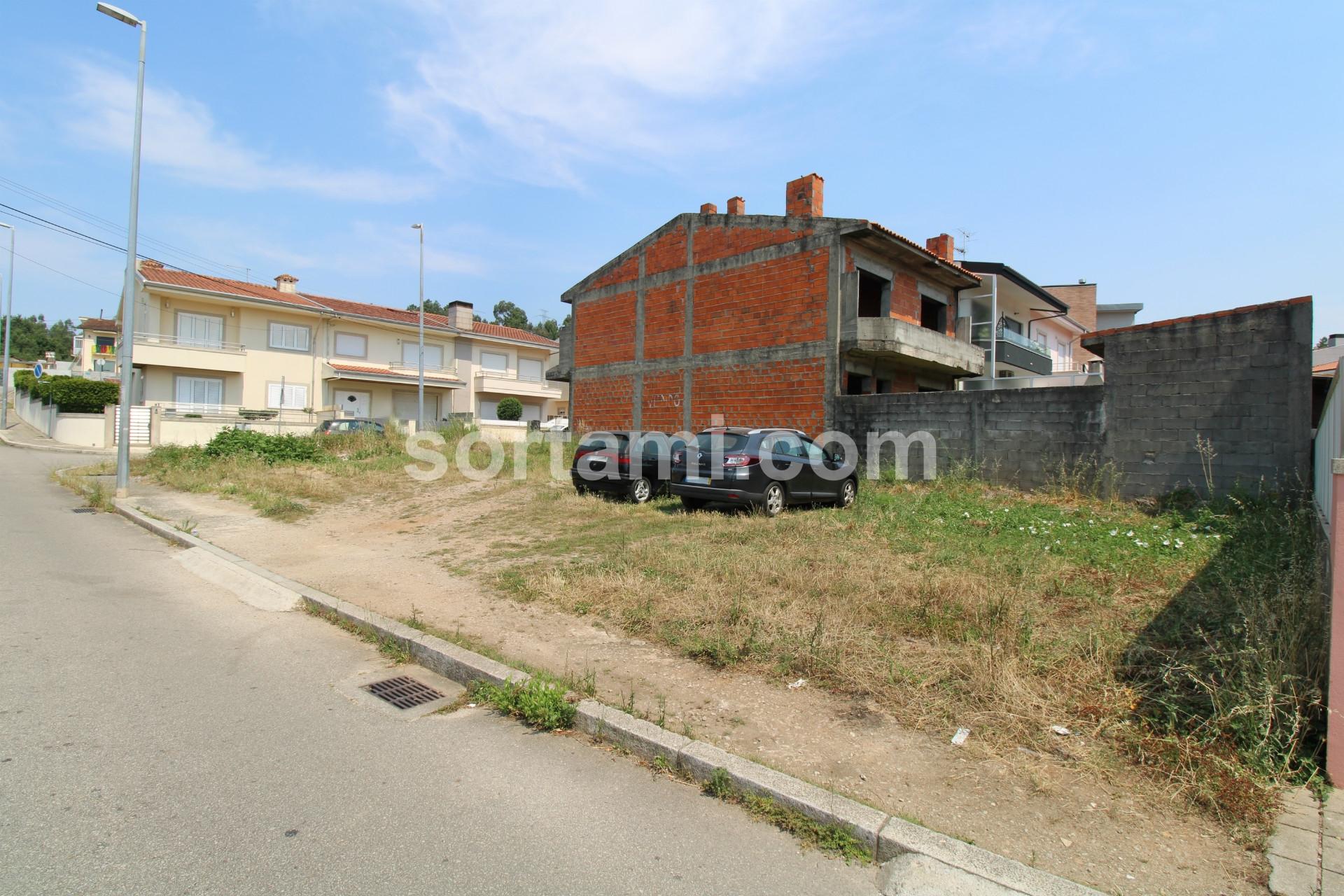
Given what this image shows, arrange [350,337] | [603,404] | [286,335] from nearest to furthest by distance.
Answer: [603,404] → [286,335] → [350,337]

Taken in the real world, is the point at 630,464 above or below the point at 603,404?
below

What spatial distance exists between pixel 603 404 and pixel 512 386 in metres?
19.3

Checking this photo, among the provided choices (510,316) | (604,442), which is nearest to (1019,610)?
(604,442)

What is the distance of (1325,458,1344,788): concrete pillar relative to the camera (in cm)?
322

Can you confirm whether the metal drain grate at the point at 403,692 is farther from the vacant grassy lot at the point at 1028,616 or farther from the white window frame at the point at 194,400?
the white window frame at the point at 194,400

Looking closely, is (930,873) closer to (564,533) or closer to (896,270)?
(564,533)

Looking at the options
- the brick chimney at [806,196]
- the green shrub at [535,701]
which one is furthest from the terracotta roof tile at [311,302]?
the green shrub at [535,701]

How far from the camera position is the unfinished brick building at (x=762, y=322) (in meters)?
16.2

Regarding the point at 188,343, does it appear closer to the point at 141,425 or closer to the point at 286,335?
the point at 286,335

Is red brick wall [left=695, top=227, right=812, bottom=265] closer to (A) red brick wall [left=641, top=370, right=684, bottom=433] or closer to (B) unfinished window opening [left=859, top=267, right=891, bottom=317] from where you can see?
(B) unfinished window opening [left=859, top=267, right=891, bottom=317]

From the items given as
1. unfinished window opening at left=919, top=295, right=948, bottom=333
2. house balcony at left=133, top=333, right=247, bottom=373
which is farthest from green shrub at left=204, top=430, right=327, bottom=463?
unfinished window opening at left=919, top=295, right=948, bottom=333

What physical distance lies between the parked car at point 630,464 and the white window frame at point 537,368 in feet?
93.3

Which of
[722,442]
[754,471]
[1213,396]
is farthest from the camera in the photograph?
[722,442]

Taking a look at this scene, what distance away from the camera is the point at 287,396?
32.3 m
